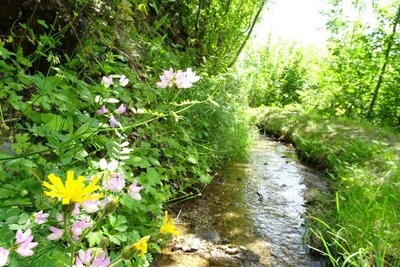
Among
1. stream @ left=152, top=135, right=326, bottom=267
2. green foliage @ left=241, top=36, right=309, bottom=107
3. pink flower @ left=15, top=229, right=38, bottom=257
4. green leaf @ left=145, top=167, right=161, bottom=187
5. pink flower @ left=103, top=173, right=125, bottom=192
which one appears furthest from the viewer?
green foliage @ left=241, top=36, right=309, bottom=107

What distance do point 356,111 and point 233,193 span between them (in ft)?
18.7

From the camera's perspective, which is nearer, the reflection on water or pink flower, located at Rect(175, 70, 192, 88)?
pink flower, located at Rect(175, 70, 192, 88)

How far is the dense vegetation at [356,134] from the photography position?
232 cm

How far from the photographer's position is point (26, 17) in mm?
2168

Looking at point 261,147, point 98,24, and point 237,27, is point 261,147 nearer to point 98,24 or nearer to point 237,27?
point 237,27

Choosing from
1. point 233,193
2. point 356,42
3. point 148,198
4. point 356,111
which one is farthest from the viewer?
point 356,111

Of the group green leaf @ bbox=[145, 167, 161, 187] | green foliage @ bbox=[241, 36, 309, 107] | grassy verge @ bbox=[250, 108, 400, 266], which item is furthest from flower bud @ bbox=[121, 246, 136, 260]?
green foliage @ bbox=[241, 36, 309, 107]

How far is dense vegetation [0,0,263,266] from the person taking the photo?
83cm

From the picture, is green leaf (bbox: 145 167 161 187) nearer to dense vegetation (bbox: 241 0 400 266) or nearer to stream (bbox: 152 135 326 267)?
stream (bbox: 152 135 326 267)

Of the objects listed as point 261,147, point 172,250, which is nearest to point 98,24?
point 172,250

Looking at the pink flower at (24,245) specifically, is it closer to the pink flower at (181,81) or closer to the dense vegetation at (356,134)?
the pink flower at (181,81)

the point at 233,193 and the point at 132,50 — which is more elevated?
the point at 132,50

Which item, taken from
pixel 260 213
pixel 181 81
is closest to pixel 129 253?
pixel 181 81

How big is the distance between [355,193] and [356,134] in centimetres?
293
